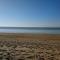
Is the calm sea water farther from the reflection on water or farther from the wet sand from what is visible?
the wet sand

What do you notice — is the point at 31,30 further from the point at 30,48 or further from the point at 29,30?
the point at 30,48

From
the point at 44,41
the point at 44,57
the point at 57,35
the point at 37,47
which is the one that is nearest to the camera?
the point at 44,57

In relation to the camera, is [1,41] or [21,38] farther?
[21,38]

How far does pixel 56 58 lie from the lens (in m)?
1.34

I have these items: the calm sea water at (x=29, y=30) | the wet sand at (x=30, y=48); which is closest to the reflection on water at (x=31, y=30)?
the calm sea water at (x=29, y=30)

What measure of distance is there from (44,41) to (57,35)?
0.88ft

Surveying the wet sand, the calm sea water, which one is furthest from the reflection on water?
the wet sand

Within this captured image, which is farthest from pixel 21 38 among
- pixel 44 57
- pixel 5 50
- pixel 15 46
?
pixel 44 57

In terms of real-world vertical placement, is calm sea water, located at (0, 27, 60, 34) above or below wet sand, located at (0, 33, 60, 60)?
above

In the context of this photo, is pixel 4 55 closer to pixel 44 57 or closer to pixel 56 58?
pixel 44 57

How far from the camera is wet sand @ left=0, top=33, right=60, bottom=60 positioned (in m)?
1.34

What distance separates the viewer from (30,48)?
146 centimetres

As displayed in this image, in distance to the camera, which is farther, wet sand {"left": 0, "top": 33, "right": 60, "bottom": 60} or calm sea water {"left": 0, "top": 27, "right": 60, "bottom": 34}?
calm sea water {"left": 0, "top": 27, "right": 60, "bottom": 34}

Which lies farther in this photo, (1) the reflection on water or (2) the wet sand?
(1) the reflection on water
